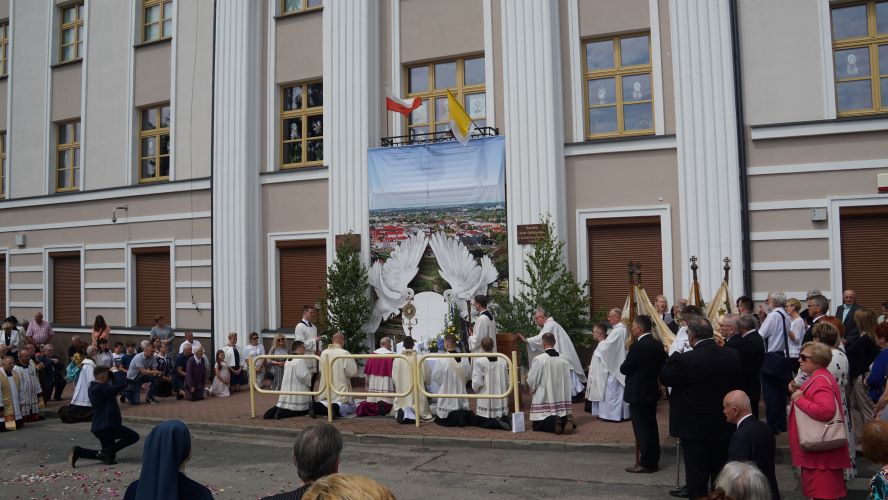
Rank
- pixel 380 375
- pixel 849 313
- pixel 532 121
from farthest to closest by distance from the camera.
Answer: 1. pixel 532 121
2. pixel 380 375
3. pixel 849 313

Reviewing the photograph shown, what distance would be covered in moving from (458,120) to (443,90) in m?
2.04

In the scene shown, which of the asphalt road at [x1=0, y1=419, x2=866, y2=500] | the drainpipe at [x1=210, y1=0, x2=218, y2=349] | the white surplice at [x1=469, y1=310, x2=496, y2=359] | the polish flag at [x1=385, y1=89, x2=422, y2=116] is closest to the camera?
the asphalt road at [x1=0, y1=419, x2=866, y2=500]

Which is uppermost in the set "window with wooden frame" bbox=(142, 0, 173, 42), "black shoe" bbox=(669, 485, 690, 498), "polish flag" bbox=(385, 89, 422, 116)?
"window with wooden frame" bbox=(142, 0, 173, 42)

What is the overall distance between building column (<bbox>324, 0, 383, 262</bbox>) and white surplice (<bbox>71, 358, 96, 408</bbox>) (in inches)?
239

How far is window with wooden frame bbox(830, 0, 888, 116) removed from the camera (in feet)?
45.8

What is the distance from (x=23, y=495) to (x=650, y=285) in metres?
11.3

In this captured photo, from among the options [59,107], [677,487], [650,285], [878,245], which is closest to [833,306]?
[878,245]

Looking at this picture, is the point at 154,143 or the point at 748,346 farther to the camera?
the point at 154,143

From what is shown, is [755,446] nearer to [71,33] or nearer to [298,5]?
[298,5]

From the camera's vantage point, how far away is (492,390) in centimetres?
1206

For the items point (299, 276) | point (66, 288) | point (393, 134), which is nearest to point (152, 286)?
point (66, 288)

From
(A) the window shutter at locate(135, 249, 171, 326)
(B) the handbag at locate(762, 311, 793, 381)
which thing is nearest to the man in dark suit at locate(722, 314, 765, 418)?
(B) the handbag at locate(762, 311, 793, 381)

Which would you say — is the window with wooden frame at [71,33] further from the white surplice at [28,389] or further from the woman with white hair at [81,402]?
the woman with white hair at [81,402]

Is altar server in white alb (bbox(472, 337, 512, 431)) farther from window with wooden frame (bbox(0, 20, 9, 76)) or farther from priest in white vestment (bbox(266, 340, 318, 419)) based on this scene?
window with wooden frame (bbox(0, 20, 9, 76))
